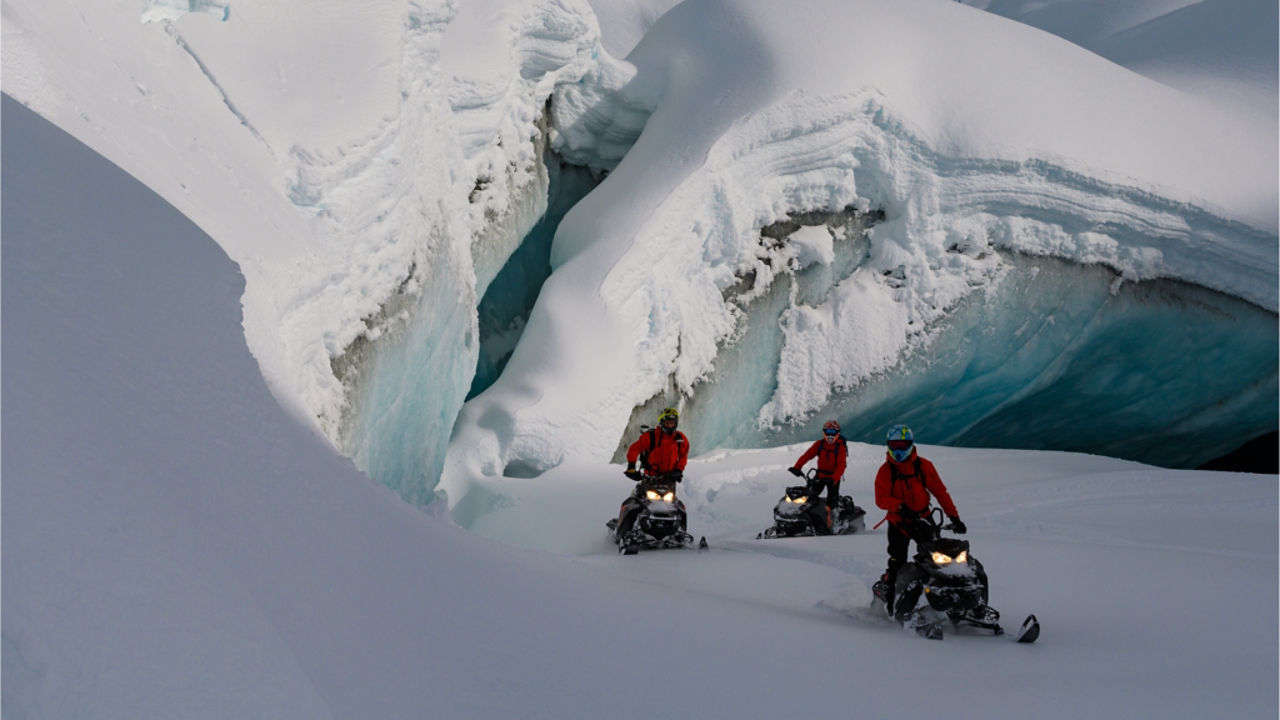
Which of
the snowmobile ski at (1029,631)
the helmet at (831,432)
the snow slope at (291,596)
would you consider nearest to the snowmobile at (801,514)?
the helmet at (831,432)

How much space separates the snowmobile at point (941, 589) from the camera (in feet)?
14.1

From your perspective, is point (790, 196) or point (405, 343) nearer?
point (405, 343)

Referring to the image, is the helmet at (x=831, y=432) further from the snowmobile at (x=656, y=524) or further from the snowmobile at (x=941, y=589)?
the snowmobile at (x=941, y=589)

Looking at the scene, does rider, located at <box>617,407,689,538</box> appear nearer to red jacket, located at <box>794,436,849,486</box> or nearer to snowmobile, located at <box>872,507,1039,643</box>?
red jacket, located at <box>794,436,849,486</box>

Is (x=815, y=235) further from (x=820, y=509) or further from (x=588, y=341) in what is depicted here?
(x=820, y=509)

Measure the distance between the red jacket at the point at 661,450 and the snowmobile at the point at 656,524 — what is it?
11.9 inches

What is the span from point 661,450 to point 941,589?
3.21 m

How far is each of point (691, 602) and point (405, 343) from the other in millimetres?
5081

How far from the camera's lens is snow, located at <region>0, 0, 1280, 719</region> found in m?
2.08

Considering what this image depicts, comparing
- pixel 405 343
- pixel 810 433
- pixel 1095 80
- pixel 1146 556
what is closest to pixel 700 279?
pixel 810 433

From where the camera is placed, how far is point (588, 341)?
403 inches

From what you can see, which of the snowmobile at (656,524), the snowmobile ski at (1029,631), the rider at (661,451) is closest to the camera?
the snowmobile ski at (1029,631)

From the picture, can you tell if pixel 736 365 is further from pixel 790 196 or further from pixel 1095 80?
pixel 1095 80

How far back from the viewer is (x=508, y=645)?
8.43ft
